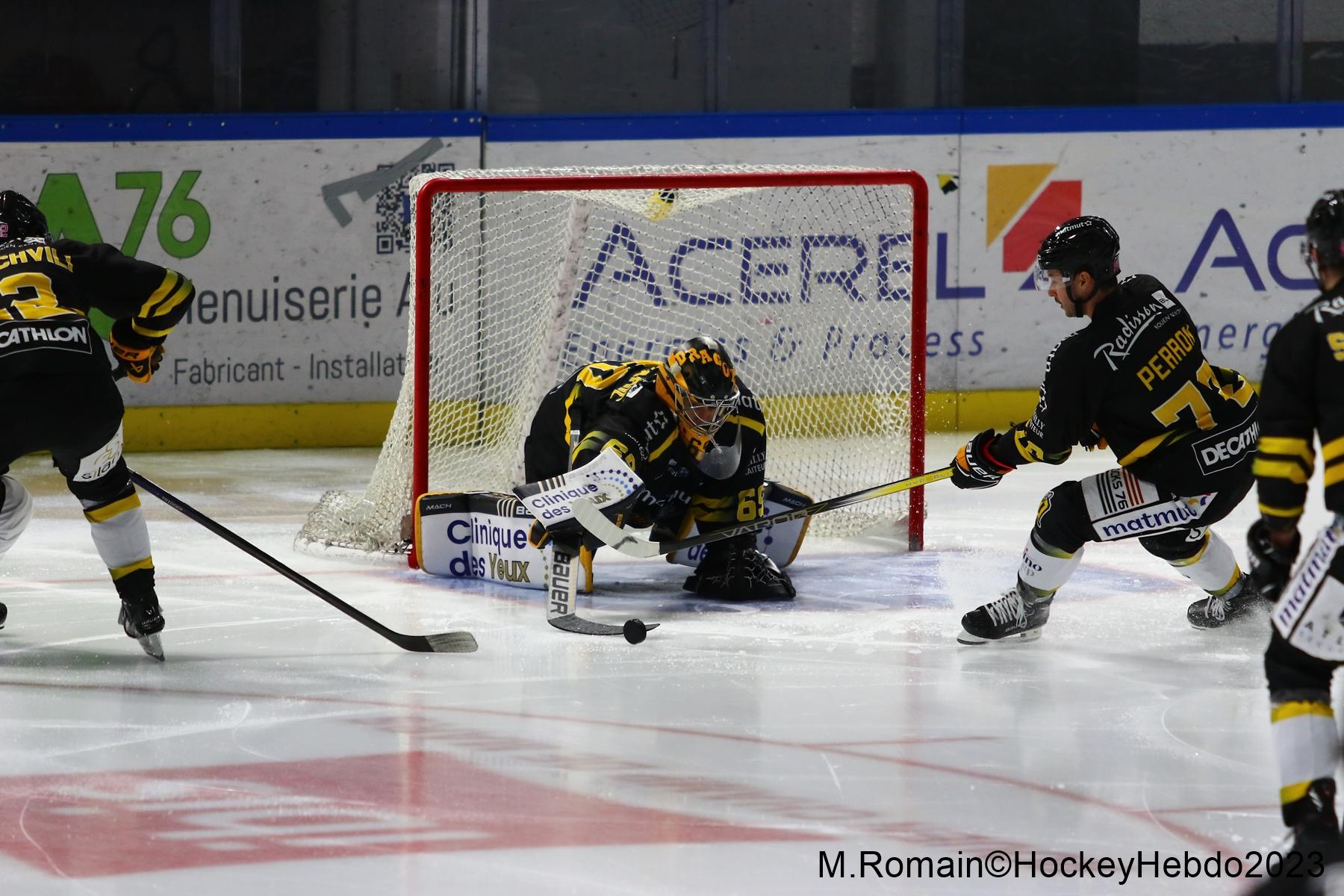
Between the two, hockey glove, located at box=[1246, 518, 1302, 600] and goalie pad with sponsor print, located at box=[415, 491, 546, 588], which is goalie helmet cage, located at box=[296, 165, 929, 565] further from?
hockey glove, located at box=[1246, 518, 1302, 600]

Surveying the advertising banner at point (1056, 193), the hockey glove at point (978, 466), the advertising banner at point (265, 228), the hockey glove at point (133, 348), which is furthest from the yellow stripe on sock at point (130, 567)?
the advertising banner at point (1056, 193)

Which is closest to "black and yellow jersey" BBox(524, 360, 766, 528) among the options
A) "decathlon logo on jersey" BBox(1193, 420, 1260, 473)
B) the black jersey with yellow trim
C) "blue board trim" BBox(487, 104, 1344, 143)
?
the black jersey with yellow trim

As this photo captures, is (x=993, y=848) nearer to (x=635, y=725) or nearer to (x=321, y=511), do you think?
(x=635, y=725)

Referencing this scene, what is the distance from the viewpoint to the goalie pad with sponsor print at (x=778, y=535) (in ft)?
15.8

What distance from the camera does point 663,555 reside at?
5.18 m

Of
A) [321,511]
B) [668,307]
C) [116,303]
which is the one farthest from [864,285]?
[116,303]

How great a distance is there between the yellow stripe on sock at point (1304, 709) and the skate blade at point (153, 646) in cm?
248

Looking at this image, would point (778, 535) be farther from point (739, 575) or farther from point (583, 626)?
point (583, 626)

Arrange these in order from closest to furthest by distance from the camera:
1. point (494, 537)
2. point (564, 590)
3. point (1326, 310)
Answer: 1. point (1326, 310)
2. point (564, 590)
3. point (494, 537)

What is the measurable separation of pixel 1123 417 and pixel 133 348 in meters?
2.27

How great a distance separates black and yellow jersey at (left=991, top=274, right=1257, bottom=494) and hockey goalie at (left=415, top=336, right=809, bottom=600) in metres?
0.80

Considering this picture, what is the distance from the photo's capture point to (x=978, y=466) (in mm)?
4078

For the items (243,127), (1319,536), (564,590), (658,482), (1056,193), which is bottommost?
(564,590)

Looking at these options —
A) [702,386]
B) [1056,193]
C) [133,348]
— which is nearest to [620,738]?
[702,386]
